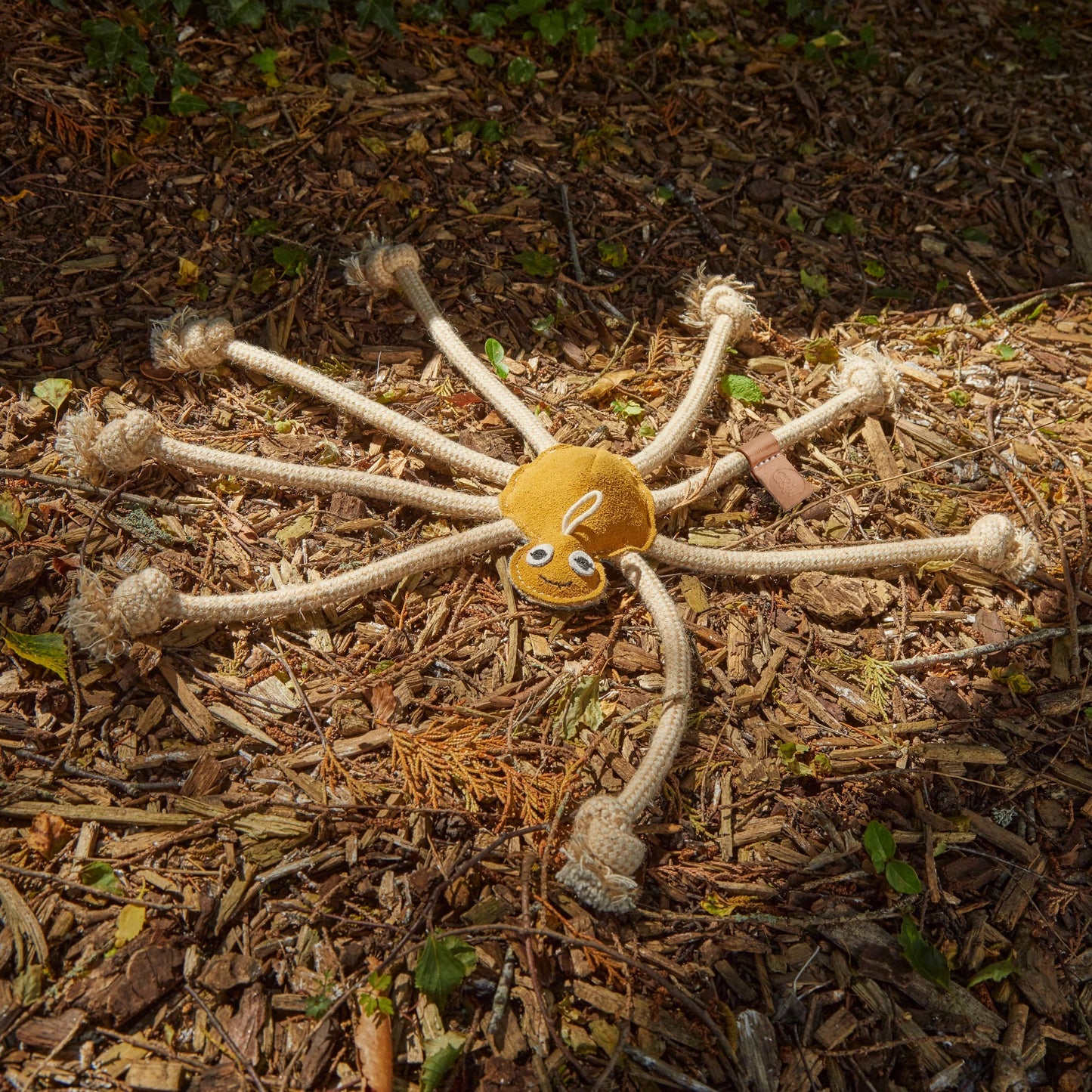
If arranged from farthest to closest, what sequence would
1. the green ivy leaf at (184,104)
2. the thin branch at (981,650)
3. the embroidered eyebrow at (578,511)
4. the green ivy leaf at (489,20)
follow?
the green ivy leaf at (489,20)
the green ivy leaf at (184,104)
the thin branch at (981,650)
the embroidered eyebrow at (578,511)

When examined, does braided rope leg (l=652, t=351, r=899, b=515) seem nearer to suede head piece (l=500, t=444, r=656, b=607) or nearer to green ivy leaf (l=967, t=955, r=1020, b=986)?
suede head piece (l=500, t=444, r=656, b=607)

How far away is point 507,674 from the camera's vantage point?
182 cm

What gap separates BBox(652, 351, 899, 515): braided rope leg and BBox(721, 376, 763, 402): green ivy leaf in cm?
14

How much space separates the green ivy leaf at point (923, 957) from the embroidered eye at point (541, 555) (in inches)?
38.7

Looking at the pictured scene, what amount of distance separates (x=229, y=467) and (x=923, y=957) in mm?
1724

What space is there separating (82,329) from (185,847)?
1.36 m

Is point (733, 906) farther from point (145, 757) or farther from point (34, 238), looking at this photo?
point (34, 238)

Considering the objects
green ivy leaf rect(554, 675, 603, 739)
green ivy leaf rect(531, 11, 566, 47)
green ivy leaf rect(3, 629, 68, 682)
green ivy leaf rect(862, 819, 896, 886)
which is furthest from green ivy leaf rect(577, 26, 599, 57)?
green ivy leaf rect(862, 819, 896, 886)

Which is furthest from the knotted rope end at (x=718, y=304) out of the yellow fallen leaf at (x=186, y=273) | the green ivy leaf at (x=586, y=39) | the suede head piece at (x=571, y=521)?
the yellow fallen leaf at (x=186, y=273)

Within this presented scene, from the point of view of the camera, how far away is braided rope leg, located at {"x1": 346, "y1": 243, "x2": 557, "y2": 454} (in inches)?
82.6

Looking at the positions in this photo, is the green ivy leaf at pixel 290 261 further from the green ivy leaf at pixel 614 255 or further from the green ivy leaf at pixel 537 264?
the green ivy leaf at pixel 614 255

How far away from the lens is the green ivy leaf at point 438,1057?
1377 millimetres

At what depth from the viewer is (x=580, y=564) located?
1836 mm

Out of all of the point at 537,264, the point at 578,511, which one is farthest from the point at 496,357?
the point at 578,511
